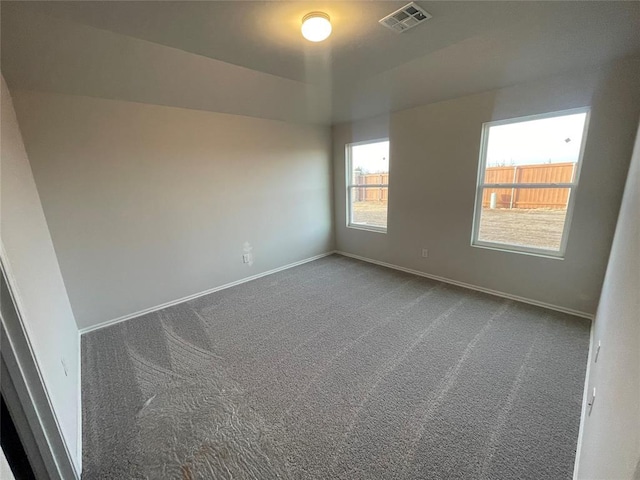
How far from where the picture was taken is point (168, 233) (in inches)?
123

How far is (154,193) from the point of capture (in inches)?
116

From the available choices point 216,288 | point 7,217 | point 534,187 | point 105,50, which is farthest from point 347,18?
point 216,288

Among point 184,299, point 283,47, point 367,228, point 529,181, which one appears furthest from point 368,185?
point 184,299

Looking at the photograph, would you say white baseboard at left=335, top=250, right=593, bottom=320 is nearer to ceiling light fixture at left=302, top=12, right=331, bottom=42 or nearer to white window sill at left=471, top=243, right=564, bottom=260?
white window sill at left=471, top=243, right=564, bottom=260

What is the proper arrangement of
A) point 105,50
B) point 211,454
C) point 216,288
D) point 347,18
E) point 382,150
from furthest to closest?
point 382,150, point 216,288, point 105,50, point 347,18, point 211,454

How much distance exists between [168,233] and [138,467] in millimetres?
2306

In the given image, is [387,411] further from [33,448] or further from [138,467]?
[33,448]

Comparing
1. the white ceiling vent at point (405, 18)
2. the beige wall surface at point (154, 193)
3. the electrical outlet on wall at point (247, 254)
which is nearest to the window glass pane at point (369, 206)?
the beige wall surface at point (154, 193)

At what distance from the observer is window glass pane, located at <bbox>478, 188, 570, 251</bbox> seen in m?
2.74

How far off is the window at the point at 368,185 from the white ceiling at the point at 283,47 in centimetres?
138

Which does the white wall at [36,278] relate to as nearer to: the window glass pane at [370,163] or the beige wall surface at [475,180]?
the beige wall surface at [475,180]

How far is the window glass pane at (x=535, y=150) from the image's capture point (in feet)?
8.40

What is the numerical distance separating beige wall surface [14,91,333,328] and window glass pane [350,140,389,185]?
2.80 feet

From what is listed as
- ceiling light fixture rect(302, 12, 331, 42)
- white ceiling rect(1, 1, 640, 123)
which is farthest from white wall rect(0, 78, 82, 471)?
ceiling light fixture rect(302, 12, 331, 42)
